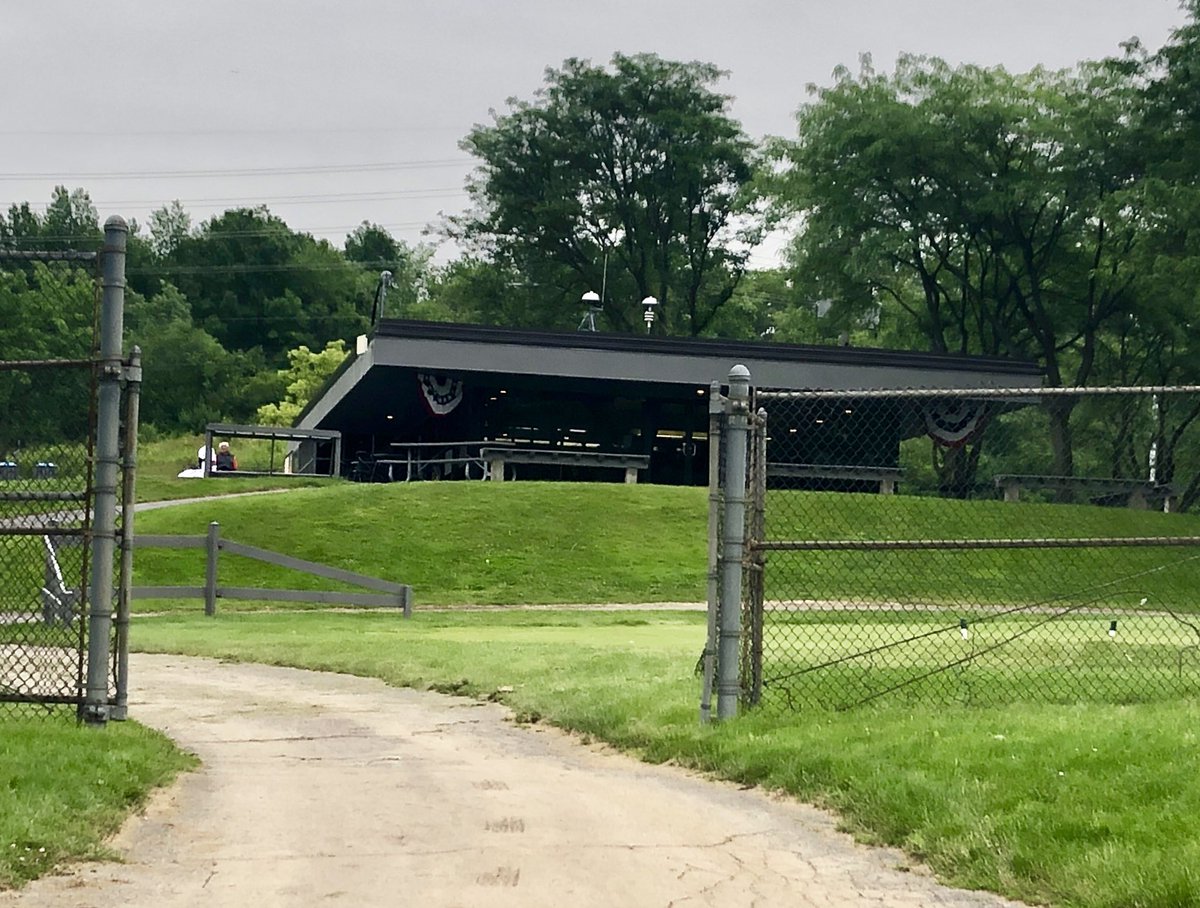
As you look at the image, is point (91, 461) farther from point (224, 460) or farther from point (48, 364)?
point (224, 460)

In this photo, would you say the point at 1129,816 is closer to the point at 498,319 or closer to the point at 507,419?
the point at 507,419

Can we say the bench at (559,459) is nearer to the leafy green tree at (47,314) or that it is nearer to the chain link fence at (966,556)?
the chain link fence at (966,556)

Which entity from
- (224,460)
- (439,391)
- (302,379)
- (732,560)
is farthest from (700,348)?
(302,379)

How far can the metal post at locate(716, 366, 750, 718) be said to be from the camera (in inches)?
380

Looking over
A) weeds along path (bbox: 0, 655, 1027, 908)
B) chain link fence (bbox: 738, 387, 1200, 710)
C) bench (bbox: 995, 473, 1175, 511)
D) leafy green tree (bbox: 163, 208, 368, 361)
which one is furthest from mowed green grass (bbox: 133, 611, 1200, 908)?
leafy green tree (bbox: 163, 208, 368, 361)

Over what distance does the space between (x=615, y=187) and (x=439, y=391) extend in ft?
106

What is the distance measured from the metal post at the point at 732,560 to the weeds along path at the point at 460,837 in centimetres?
76

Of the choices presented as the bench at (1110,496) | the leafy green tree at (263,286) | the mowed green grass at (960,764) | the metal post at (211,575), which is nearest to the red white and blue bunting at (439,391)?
the bench at (1110,496)

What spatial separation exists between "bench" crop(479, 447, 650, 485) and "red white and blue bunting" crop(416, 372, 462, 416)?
2.29m

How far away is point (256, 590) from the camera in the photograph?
24.1m

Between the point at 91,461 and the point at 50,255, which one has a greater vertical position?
the point at 50,255

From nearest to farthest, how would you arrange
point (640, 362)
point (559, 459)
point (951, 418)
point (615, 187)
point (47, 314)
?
point (951, 418), point (559, 459), point (640, 362), point (47, 314), point (615, 187)

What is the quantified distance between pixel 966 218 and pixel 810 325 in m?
13.1

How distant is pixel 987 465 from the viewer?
4209 centimetres
